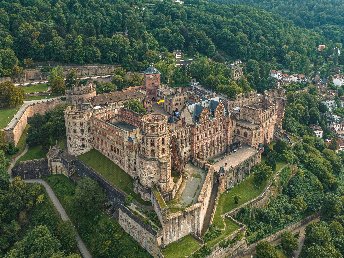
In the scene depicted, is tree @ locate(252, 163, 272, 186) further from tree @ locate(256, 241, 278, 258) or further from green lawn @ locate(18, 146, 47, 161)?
green lawn @ locate(18, 146, 47, 161)

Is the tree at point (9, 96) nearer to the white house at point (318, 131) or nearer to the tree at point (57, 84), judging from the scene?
the tree at point (57, 84)

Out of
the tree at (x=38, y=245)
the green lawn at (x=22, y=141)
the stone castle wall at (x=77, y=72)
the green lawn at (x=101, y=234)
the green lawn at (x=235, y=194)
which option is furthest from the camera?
the stone castle wall at (x=77, y=72)

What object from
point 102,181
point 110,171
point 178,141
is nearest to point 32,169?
point 110,171

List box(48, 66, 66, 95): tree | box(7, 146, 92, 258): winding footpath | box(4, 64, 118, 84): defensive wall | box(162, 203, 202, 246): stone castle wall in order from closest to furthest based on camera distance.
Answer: box(162, 203, 202, 246): stone castle wall
box(7, 146, 92, 258): winding footpath
box(48, 66, 66, 95): tree
box(4, 64, 118, 84): defensive wall

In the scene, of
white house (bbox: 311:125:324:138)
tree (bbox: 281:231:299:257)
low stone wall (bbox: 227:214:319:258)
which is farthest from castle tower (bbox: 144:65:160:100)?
tree (bbox: 281:231:299:257)

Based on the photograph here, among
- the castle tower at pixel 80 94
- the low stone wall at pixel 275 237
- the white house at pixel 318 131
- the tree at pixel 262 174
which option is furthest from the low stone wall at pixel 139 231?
the white house at pixel 318 131

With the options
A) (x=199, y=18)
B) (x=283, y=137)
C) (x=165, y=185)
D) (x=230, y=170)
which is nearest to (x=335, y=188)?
(x=283, y=137)

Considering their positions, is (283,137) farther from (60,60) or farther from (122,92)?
(60,60)
